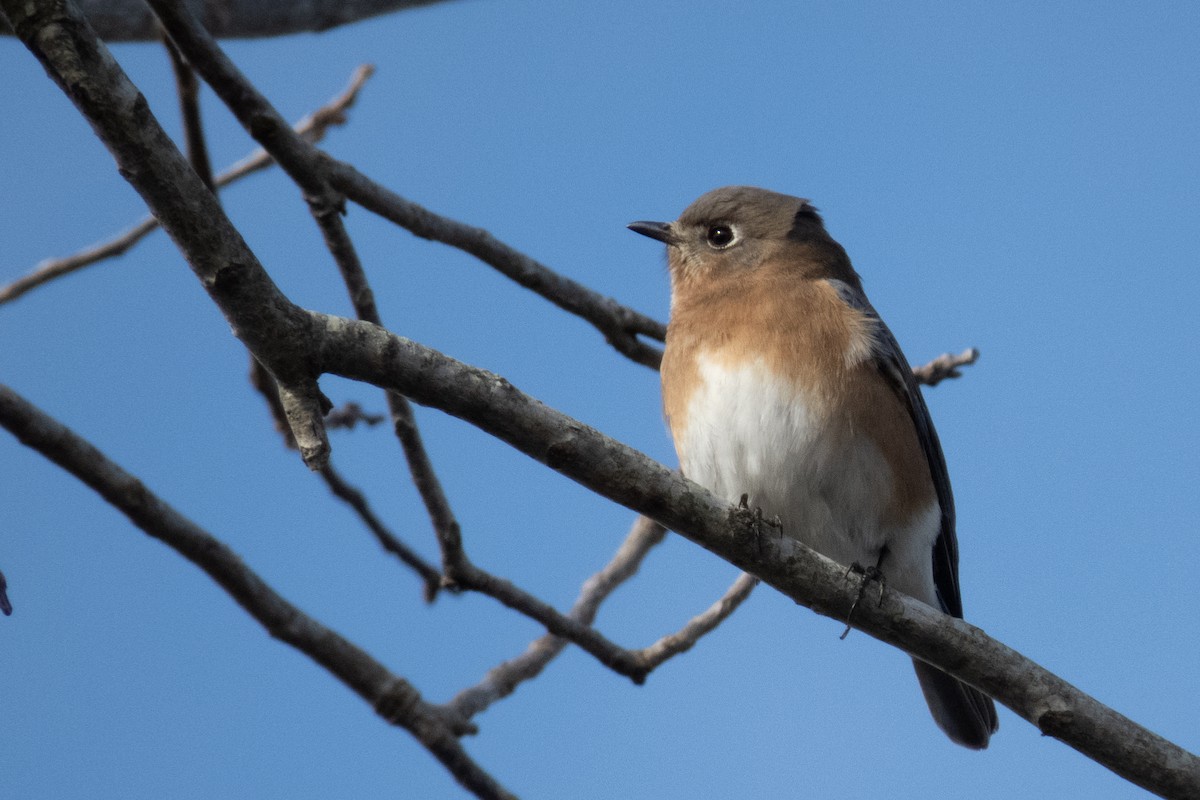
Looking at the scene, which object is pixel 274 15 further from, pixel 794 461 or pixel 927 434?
pixel 927 434

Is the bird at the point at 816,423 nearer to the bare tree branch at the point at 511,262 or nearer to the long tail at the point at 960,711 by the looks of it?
the long tail at the point at 960,711

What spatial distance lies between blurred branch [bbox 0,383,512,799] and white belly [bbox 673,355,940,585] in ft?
5.95

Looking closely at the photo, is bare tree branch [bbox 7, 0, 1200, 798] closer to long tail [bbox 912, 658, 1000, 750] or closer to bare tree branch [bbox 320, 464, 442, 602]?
long tail [bbox 912, 658, 1000, 750]

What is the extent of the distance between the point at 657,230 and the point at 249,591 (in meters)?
3.25

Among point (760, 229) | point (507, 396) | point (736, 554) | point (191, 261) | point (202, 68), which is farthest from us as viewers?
point (760, 229)

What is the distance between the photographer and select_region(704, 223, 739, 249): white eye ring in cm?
699

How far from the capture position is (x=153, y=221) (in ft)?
21.3

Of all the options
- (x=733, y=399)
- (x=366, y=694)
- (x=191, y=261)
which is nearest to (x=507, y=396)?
(x=191, y=261)

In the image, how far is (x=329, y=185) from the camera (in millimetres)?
6152

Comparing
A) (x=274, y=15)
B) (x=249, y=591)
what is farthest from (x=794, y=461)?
(x=274, y=15)

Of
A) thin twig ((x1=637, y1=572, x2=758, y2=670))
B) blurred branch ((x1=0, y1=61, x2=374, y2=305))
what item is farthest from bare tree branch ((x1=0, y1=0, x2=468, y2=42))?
thin twig ((x1=637, y1=572, x2=758, y2=670))

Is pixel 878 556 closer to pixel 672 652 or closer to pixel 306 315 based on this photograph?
pixel 672 652

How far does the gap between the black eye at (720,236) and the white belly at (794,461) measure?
1.21 m

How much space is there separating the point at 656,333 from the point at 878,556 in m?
1.87
